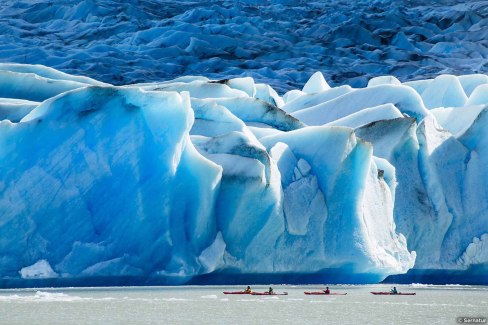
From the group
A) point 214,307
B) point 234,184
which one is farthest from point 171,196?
point 214,307

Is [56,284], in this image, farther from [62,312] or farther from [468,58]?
[468,58]

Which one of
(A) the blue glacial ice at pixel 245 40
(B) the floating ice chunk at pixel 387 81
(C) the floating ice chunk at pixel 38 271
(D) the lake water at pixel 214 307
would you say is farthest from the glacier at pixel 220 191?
(A) the blue glacial ice at pixel 245 40

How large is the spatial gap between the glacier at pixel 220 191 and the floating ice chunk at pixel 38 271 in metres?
0.02

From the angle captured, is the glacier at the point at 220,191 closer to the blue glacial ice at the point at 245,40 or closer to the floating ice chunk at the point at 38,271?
the floating ice chunk at the point at 38,271

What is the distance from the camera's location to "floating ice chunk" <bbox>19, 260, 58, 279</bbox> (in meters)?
17.8

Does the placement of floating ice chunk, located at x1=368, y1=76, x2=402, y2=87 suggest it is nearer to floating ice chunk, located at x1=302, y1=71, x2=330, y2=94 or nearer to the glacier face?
floating ice chunk, located at x1=302, y1=71, x2=330, y2=94

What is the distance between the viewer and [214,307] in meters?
17.6

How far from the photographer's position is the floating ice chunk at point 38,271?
17812mm

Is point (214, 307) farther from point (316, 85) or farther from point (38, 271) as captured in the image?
point (316, 85)

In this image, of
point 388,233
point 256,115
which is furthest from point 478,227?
point 256,115

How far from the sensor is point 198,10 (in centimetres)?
4541

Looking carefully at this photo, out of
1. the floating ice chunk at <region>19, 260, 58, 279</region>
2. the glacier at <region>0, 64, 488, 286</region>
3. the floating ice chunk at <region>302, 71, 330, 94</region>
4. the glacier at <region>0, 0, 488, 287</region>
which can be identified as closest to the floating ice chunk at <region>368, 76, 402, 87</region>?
the glacier at <region>0, 0, 488, 287</region>

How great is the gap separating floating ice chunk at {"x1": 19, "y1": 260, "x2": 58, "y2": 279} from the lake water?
29 centimetres

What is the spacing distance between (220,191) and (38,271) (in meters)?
3.71
